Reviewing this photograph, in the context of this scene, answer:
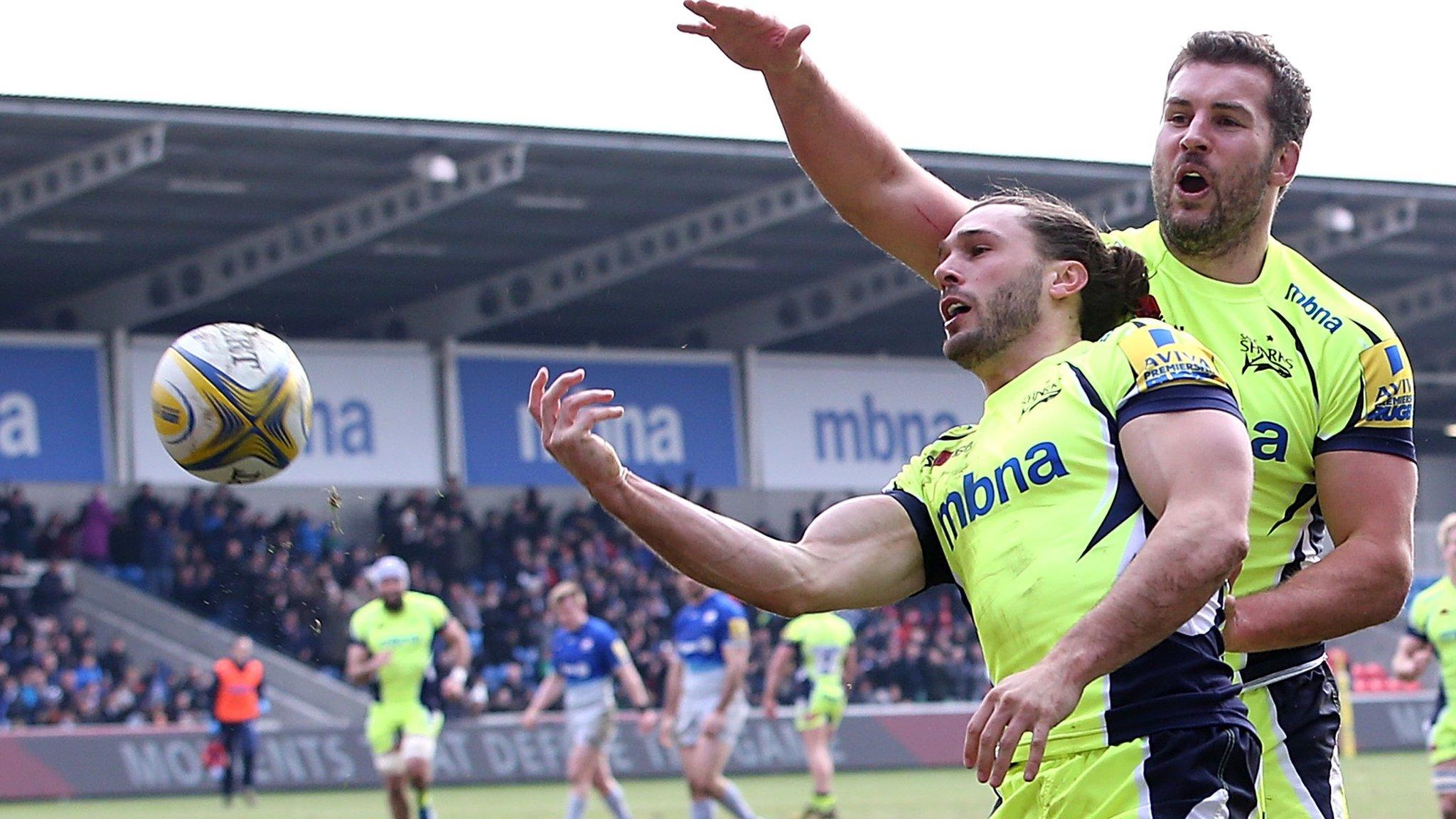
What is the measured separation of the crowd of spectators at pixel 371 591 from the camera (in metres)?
27.7

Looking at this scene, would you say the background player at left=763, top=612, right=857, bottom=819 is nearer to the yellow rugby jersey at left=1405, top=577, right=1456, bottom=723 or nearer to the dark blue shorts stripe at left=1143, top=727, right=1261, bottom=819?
the yellow rugby jersey at left=1405, top=577, right=1456, bottom=723

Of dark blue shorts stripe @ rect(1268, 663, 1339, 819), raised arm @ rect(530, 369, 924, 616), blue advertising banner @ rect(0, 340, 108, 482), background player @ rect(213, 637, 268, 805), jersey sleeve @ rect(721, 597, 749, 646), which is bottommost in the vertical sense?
background player @ rect(213, 637, 268, 805)

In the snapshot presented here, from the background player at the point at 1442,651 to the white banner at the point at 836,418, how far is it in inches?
875

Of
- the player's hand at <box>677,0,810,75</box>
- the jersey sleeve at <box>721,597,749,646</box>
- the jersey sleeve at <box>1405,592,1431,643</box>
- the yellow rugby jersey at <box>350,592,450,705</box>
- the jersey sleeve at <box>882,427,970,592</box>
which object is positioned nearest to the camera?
the jersey sleeve at <box>882,427,970,592</box>

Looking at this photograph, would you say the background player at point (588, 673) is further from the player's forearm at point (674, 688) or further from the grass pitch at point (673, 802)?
the grass pitch at point (673, 802)

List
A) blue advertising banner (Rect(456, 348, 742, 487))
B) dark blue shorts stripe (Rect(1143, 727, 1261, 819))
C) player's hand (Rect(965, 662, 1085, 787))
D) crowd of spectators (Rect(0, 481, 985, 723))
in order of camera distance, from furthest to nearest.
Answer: blue advertising banner (Rect(456, 348, 742, 487))
crowd of spectators (Rect(0, 481, 985, 723))
dark blue shorts stripe (Rect(1143, 727, 1261, 819))
player's hand (Rect(965, 662, 1085, 787))

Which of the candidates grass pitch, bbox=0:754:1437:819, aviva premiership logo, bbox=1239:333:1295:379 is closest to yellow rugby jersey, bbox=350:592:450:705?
grass pitch, bbox=0:754:1437:819

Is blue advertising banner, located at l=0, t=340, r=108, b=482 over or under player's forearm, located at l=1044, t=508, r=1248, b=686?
over

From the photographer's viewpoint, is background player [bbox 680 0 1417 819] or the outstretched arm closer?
background player [bbox 680 0 1417 819]

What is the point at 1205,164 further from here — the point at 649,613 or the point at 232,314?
the point at 232,314

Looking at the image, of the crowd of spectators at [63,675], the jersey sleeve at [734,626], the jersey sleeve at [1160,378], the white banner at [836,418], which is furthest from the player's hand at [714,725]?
the white banner at [836,418]

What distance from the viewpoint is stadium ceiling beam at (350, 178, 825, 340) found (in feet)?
104

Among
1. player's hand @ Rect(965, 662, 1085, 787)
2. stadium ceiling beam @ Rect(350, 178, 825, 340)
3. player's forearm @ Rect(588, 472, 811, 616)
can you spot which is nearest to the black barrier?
stadium ceiling beam @ Rect(350, 178, 825, 340)

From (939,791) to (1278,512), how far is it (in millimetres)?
18352
